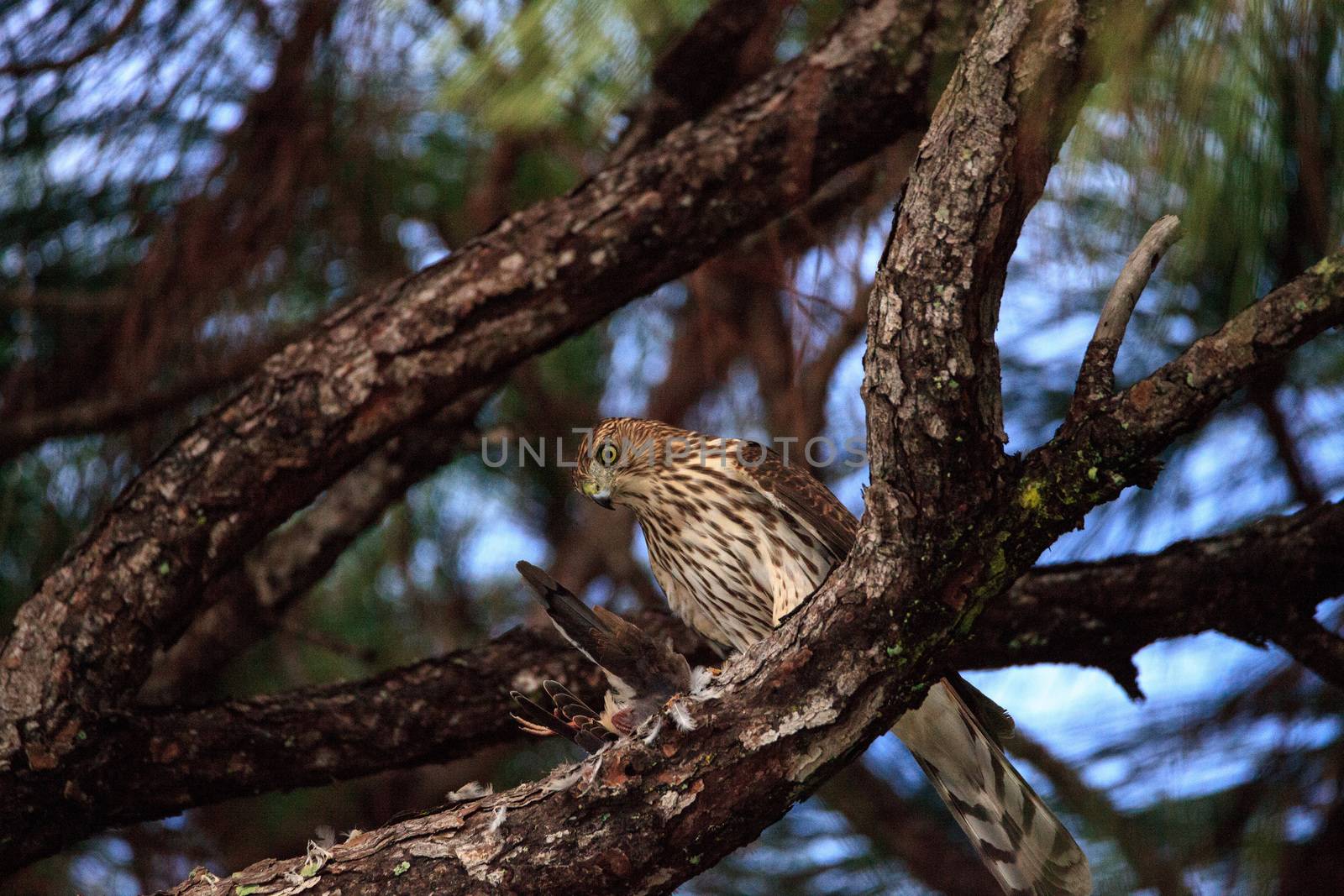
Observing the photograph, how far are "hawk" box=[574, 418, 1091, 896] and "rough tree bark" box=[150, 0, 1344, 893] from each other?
0.72 metres

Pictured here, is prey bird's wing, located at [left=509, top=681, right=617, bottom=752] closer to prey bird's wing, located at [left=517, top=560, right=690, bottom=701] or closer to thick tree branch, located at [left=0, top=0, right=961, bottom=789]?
prey bird's wing, located at [left=517, top=560, right=690, bottom=701]

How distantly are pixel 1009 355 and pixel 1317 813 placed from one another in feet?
5.57

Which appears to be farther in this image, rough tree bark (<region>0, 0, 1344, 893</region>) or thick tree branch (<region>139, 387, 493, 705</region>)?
thick tree branch (<region>139, 387, 493, 705</region>)

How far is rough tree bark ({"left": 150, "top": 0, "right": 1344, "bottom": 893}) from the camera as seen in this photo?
79.4 inches

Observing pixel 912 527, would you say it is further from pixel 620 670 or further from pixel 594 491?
pixel 594 491

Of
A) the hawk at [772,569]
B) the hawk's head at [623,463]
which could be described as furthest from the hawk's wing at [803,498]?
the hawk's head at [623,463]

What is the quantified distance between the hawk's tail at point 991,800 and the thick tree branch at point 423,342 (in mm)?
1268

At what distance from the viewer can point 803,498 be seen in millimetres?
3004

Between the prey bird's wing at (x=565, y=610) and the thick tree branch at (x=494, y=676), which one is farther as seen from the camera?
the thick tree branch at (x=494, y=676)

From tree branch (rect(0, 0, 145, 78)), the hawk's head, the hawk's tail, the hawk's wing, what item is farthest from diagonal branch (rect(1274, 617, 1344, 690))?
tree branch (rect(0, 0, 145, 78))

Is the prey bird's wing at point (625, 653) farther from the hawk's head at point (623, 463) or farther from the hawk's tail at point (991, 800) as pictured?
the hawk's head at point (623, 463)

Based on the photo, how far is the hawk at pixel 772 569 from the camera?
288 cm

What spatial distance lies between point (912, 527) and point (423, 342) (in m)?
1.44

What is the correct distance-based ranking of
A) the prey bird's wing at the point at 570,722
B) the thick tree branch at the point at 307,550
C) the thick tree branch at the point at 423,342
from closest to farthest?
the prey bird's wing at the point at 570,722, the thick tree branch at the point at 423,342, the thick tree branch at the point at 307,550
